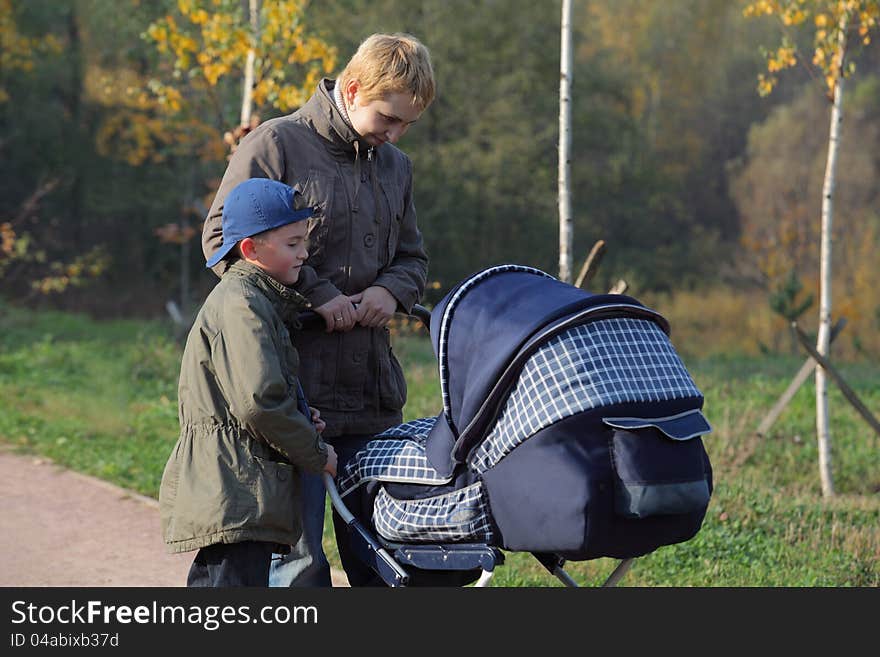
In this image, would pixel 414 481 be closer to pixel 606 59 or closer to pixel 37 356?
pixel 37 356

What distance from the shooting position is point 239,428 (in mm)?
3066

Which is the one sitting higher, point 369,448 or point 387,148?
point 387,148

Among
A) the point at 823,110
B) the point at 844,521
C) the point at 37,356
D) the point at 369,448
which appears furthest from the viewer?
the point at 823,110

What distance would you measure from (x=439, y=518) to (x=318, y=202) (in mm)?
1025

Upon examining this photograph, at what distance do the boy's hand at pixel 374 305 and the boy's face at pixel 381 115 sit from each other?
470 mm

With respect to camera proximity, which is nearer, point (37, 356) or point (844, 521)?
point (844, 521)

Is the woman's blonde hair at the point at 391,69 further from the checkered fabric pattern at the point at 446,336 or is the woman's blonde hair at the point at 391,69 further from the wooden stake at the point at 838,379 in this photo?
the wooden stake at the point at 838,379

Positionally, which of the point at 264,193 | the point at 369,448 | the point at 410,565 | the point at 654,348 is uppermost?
the point at 264,193

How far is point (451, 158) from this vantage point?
26.7m

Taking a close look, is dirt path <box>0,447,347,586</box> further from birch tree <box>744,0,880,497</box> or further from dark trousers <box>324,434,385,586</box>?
birch tree <box>744,0,880,497</box>

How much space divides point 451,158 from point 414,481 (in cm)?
2400

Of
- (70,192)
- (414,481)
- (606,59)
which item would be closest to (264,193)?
(414,481)

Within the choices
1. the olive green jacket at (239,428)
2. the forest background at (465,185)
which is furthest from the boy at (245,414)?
the forest background at (465,185)

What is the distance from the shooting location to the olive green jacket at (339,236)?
10.9ft
